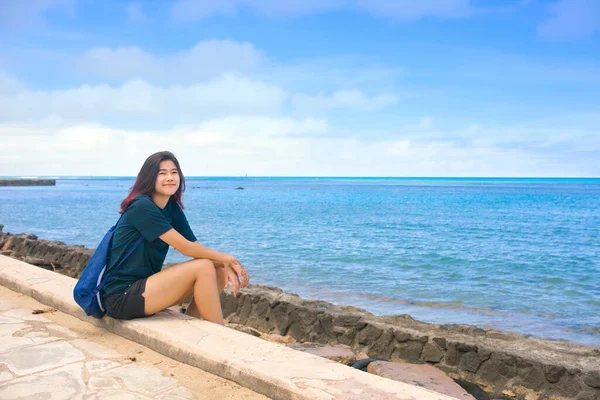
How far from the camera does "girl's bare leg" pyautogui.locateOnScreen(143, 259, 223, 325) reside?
387cm

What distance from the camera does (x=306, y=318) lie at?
712 centimetres

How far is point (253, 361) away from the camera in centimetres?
326

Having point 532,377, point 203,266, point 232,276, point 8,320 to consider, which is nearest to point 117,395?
point 203,266

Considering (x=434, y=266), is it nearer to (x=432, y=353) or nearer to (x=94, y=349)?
(x=432, y=353)

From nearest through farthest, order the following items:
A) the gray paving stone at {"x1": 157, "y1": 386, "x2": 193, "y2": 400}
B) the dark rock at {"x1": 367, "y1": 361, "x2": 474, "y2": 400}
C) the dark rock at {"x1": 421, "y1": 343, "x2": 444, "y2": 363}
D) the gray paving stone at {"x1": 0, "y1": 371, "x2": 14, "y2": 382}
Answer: the gray paving stone at {"x1": 157, "y1": 386, "x2": 193, "y2": 400} → the gray paving stone at {"x1": 0, "y1": 371, "x2": 14, "y2": 382} → the dark rock at {"x1": 367, "y1": 361, "x2": 474, "y2": 400} → the dark rock at {"x1": 421, "y1": 343, "x2": 444, "y2": 363}

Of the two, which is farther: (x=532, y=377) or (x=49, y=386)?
(x=532, y=377)

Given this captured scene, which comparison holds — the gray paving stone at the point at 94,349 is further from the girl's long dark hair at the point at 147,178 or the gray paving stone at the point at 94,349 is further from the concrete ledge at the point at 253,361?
the girl's long dark hair at the point at 147,178

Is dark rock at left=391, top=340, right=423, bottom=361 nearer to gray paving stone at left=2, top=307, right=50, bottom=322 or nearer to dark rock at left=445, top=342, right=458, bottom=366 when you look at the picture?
dark rock at left=445, top=342, right=458, bottom=366

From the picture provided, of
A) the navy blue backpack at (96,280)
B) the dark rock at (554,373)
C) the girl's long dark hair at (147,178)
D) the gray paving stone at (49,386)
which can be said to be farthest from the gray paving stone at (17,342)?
the dark rock at (554,373)

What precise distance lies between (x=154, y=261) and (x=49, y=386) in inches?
48.8

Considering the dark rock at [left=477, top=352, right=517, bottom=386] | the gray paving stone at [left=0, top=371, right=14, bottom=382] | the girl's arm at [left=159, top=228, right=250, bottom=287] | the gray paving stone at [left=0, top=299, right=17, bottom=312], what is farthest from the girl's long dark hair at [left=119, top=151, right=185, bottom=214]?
the dark rock at [left=477, top=352, right=517, bottom=386]

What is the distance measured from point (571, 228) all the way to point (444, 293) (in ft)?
64.8

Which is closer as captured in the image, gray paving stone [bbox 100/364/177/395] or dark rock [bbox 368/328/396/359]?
gray paving stone [bbox 100/364/177/395]

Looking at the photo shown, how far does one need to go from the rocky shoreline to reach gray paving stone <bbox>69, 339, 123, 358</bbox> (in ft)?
11.6
